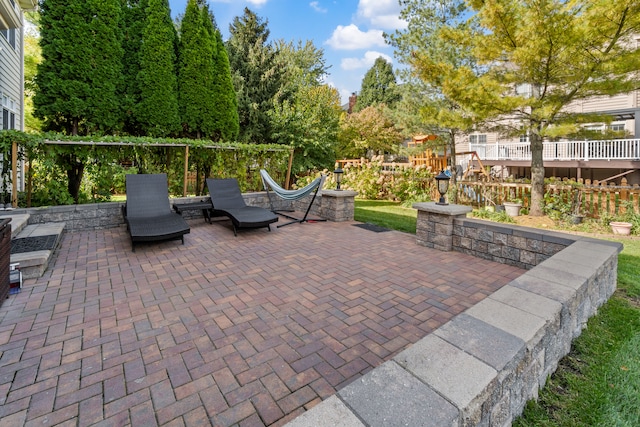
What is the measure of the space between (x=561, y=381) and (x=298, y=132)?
1277cm

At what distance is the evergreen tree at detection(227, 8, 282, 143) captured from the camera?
14.1 meters

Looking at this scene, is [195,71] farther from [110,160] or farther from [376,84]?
[376,84]

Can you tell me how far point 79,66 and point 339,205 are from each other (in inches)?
244

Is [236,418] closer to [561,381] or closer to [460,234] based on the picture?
[561,381]

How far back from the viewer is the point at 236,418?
66.4 inches

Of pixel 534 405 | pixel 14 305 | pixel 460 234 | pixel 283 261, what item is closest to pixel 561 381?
pixel 534 405

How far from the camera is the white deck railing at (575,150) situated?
11656 millimetres

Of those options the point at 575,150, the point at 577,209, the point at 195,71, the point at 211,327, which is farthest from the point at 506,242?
the point at 575,150

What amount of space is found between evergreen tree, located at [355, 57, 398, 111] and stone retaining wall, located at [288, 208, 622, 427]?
94.9ft

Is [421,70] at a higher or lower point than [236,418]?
higher

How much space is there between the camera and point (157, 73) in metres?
7.78

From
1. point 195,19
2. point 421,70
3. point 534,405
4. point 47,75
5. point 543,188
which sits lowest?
point 534,405

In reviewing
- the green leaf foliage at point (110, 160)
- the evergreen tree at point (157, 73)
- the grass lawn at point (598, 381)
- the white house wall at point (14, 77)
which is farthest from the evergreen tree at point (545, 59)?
the white house wall at point (14, 77)

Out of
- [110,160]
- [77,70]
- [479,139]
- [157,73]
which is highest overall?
[479,139]
